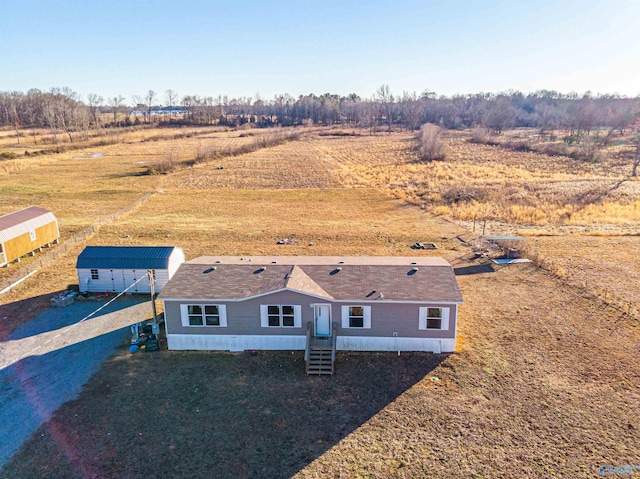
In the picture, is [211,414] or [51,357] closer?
[211,414]

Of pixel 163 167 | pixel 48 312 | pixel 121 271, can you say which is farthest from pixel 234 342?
pixel 163 167

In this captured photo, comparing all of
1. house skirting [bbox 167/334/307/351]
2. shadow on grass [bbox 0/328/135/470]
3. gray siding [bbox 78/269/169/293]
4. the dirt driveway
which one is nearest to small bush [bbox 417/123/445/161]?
gray siding [bbox 78/269/169/293]

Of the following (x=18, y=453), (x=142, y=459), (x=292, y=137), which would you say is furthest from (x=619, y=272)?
(x=292, y=137)

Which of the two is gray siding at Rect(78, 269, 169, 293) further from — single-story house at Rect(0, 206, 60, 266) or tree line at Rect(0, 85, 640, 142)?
tree line at Rect(0, 85, 640, 142)

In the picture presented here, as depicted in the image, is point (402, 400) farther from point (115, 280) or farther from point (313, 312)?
point (115, 280)

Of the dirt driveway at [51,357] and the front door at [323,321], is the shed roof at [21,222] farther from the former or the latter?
the front door at [323,321]

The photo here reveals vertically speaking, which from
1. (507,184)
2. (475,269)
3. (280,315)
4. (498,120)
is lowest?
(475,269)

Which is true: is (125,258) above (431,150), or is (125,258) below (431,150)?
below
